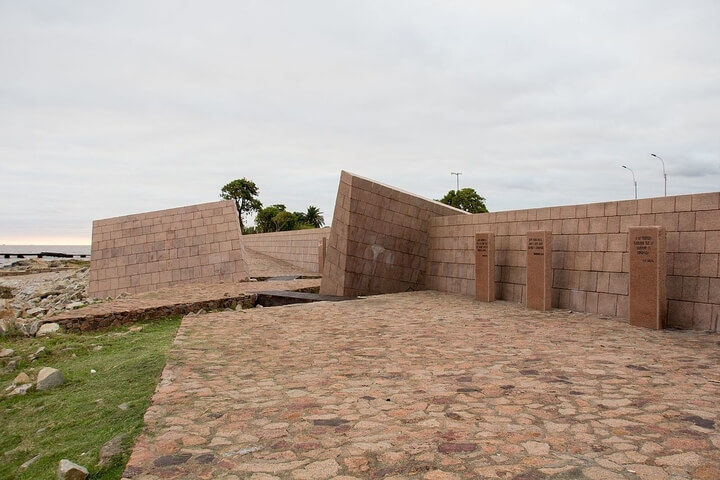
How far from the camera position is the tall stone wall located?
1166 centimetres

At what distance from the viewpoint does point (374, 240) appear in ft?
39.2

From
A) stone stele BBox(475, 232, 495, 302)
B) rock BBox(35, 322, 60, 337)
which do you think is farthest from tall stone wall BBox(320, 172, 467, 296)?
rock BBox(35, 322, 60, 337)

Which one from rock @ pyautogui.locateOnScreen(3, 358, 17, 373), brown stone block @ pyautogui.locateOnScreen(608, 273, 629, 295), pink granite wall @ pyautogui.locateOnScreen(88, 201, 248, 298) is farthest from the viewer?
pink granite wall @ pyautogui.locateOnScreen(88, 201, 248, 298)

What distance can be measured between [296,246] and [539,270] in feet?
57.9

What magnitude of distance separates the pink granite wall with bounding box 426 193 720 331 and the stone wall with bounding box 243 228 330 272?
35.6 ft

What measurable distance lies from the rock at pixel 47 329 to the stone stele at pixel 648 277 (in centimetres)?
902

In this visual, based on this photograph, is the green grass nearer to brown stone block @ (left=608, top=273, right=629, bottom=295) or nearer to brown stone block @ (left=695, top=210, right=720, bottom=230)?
brown stone block @ (left=608, top=273, right=629, bottom=295)

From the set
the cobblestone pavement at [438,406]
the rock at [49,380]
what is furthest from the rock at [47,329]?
the cobblestone pavement at [438,406]

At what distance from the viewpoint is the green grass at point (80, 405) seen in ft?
11.9

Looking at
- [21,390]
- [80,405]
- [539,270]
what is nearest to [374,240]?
[539,270]

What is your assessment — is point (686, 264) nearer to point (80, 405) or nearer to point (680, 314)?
point (680, 314)

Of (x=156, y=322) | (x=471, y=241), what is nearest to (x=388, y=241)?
(x=471, y=241)

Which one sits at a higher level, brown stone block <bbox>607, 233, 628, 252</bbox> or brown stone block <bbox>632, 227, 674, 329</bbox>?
brown stone block <bbox>607, 233, 628, 252</bbox>

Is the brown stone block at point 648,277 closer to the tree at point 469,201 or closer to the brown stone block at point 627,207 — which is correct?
the brown stone block at point 627,207
